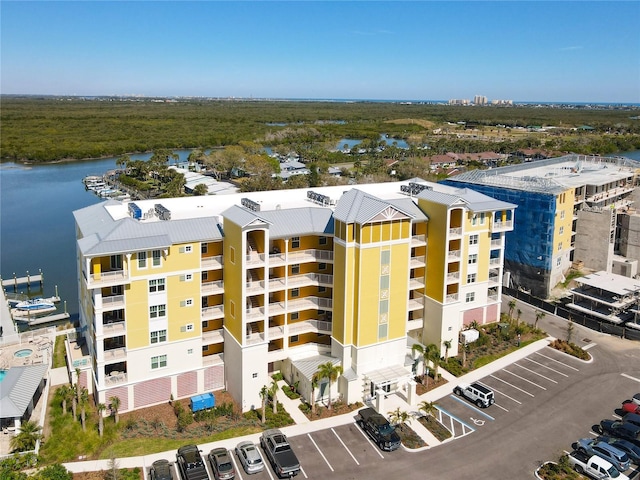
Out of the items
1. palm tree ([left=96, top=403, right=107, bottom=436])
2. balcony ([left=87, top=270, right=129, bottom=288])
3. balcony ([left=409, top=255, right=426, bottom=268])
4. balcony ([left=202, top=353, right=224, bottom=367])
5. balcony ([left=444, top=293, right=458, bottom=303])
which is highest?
balcony ([left=87, top=270, right=129, bottom=288])

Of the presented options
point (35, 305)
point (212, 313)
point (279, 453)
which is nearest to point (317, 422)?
point (279, 453)

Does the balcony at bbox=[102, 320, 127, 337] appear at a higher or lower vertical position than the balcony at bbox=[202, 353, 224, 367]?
higher

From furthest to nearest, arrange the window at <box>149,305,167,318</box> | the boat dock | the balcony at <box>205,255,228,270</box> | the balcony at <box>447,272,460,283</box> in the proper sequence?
the boat dock → the balcony at <box>447,272,460,283</box> → the balcony at <box>205,255,228,270</box> → the window at <box>149,305,167,318</box>

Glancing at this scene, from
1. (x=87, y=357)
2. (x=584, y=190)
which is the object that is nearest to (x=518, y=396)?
(x=87, y=357)

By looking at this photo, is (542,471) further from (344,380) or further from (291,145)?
(291,145)

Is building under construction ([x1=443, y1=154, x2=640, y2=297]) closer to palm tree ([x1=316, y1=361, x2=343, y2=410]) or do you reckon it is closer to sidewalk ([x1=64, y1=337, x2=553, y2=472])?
sidewalk ([x1=64, y1=337, x2=553, y2=472])

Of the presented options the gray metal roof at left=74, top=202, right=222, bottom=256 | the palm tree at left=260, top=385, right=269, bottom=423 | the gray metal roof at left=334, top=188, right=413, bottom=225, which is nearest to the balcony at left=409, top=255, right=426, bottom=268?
the gray metal roof at left=334, top=188, right=413, bottom=225

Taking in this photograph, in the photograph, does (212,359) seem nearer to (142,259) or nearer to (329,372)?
(329,372)
